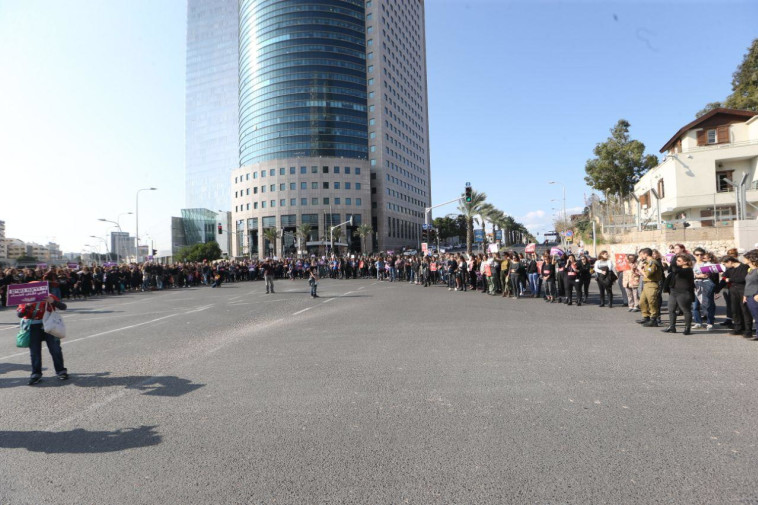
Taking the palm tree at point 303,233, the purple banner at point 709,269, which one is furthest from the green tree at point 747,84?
the palm tree at point 303,233

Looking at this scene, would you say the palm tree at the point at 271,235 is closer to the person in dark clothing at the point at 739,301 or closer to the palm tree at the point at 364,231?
the palm tree at the point at 364,231

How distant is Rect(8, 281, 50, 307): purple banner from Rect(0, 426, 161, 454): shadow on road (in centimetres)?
258

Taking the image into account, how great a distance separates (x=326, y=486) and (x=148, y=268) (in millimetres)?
27080

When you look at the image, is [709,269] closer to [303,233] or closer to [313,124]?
[303,233]

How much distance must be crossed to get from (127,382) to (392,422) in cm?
395

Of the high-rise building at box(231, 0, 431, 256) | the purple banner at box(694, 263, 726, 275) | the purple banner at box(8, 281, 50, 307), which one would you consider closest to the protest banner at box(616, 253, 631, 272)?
the purple banner at box(694, 263, 726, 275)

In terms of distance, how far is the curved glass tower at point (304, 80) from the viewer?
85188mm

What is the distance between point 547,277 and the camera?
14258 mm

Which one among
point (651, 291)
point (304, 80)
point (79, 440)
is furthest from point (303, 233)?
point (79, 440)

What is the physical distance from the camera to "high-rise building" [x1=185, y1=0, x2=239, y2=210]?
130m

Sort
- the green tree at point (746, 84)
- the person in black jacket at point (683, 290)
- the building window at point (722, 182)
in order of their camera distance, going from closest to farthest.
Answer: the person in black jacket at point (683, 290), the building window at point (722, 182), the green tree at point (746, 84)

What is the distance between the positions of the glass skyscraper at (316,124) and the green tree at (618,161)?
Answer: 50.5 m

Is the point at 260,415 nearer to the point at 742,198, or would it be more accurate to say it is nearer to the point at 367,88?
the point at 742,198

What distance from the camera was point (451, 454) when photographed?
3.30 m
